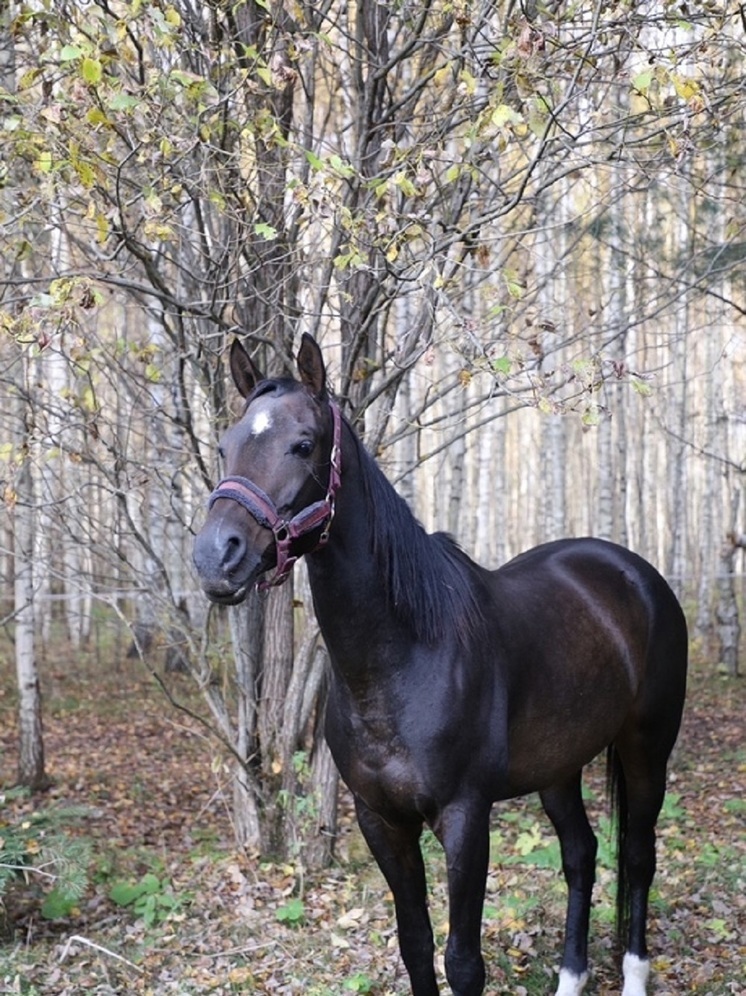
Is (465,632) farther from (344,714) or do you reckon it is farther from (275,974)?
(275,974)

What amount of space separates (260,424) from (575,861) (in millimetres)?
2591

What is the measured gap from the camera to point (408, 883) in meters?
3.33

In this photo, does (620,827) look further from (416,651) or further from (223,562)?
(223,562)

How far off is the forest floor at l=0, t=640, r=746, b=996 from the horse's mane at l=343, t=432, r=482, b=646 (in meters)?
1.80

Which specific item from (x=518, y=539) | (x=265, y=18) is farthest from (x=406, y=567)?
(x=518, y=539)

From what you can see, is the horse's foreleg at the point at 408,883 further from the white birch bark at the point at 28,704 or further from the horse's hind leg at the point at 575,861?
the white birch bark at the point at 28,704

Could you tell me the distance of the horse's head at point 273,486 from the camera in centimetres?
246

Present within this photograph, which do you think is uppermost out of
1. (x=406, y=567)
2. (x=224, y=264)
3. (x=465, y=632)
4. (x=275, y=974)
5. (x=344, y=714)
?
(x=224, y=264)

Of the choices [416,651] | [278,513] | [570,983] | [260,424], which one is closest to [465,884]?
[416,651]

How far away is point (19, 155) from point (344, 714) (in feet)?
9.54

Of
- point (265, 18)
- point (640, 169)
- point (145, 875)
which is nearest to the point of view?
point (640, 169)

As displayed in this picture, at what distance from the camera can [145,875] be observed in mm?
5418

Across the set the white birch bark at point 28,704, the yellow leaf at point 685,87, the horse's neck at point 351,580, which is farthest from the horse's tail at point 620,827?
the white birch bark at point 28,704

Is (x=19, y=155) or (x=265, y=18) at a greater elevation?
(x=265, y=18)
